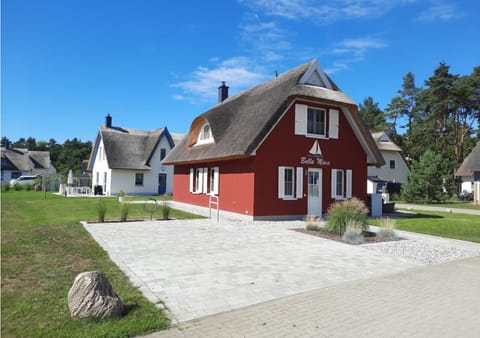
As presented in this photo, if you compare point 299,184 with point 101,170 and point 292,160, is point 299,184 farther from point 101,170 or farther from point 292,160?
point 101,170

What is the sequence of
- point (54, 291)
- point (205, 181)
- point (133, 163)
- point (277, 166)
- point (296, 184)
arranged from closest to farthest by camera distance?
point (54, 291), point (277, 166), point (296, 184), point (205, 181), point (133, 163)

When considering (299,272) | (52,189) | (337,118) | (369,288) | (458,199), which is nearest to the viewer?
(369,288)

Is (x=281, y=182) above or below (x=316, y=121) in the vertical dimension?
below

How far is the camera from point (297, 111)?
16.1 metres

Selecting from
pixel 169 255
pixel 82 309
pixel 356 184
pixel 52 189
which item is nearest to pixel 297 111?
pixel 356 184

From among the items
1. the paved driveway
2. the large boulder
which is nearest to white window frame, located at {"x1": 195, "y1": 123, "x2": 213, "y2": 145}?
the paved driveway

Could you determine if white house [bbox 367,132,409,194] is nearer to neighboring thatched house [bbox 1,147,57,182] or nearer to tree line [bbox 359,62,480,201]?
tree line [bbox 359,62,480,201]

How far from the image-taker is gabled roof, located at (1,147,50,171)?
5409cm

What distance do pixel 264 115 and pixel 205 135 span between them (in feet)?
19.3

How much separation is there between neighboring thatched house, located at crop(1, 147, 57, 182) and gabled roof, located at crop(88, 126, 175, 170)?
926 inches

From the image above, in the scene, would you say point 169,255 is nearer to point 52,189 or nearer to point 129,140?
point 129,140

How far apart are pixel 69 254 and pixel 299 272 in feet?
16.8

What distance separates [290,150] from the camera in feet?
52.2

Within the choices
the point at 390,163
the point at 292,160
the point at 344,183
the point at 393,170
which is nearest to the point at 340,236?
the point at 292,160
